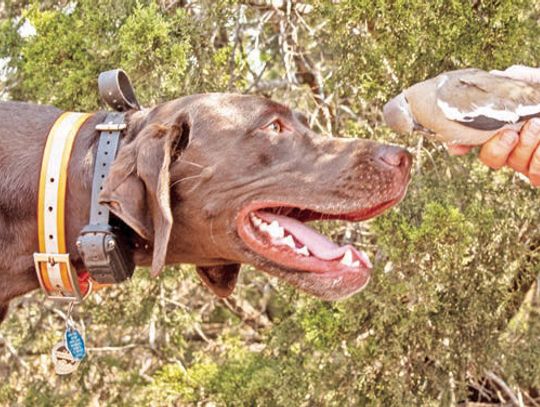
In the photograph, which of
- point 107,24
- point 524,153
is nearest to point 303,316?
point 107,24

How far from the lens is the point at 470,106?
10.9 ft

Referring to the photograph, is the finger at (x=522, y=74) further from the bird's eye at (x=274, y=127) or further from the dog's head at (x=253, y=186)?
the bird's eye at (x=274, y=127)

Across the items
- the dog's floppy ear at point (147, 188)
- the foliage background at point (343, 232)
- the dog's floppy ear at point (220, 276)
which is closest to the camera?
the dog's floppy ear at point (147, 188)

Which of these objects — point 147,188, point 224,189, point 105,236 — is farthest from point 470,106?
point 105,236

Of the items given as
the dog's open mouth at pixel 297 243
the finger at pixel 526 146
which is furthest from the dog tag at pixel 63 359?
the finger at pixel 526 146

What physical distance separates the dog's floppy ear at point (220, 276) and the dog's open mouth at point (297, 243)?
365mm

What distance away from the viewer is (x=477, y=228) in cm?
542

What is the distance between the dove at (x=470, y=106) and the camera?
10.9 ft

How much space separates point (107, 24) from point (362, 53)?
134 cm

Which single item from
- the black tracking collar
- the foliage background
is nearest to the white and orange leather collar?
the black tracking collar

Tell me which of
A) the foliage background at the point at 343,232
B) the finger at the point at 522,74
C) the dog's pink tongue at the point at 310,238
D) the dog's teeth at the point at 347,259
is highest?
the finger at the point at 522,74

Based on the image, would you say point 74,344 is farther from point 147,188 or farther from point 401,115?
point 401,115

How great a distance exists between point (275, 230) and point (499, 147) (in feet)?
2.78

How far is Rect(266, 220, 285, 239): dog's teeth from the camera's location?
3.41m
